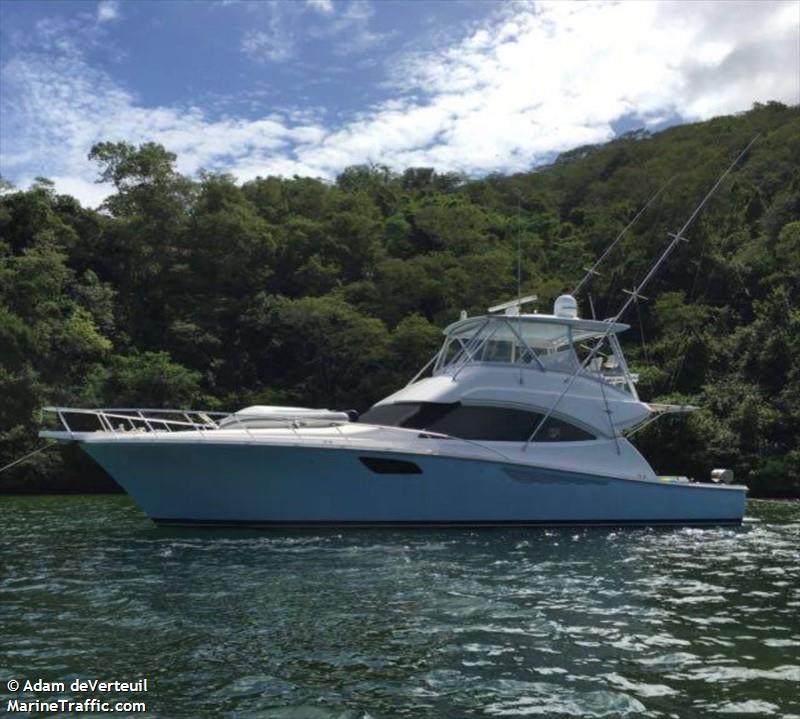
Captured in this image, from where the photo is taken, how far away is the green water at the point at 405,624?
17.0 feet

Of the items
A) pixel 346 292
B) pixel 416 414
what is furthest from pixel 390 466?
pixel 346 292

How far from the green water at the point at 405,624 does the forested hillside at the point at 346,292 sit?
16537mm

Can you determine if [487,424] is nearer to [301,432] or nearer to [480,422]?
[480,422]

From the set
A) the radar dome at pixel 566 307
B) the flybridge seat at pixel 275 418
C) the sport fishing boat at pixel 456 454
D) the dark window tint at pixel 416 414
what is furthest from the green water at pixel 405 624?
the radar dome at pixel 566 307

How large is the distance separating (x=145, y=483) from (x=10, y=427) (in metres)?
15.2

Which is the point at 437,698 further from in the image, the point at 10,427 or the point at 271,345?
the point at 271,345

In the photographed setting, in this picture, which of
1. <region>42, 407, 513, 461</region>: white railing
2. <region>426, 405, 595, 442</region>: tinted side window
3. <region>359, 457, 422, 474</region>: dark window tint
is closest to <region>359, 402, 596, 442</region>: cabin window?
<region>426, 405, 595, 442</region>: tinted side window

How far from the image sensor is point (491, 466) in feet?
41.5

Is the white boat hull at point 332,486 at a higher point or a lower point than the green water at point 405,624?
higher

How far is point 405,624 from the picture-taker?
6938 mm

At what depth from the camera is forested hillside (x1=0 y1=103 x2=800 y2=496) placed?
27.2 meters

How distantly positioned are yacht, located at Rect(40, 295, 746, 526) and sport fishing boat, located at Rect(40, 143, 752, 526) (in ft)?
0.08

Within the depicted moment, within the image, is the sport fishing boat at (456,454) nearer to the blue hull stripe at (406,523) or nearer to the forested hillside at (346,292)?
the blue hull stripe at (406,523)

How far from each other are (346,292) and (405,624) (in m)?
29.6
